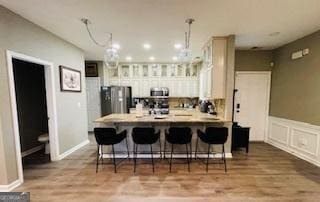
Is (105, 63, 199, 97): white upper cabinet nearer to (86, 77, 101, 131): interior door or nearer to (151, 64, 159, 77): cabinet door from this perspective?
(151, 64, 159, 77): cabinet door

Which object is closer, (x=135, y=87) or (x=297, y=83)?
(x=297, y=83)

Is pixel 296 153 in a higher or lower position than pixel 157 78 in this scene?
lower

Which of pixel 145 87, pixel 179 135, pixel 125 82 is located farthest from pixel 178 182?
pixel 125 82

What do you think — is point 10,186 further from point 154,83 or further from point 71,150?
point 154,83

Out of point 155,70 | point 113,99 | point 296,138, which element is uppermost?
point 155,70

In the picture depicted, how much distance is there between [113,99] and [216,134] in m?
3.96

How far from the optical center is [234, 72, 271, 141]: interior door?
16.6 feet

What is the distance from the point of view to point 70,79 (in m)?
4.24

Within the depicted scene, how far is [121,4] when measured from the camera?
240 cm

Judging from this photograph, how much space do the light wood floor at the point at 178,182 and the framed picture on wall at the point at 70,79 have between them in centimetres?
169

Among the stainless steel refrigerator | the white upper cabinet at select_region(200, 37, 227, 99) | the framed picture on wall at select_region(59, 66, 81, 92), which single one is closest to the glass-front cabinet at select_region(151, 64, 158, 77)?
the stainless steel refrigerator

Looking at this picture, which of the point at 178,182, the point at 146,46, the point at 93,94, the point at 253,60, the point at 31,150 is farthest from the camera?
the point at 93,94

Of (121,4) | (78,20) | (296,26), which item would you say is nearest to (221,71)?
(296,26)

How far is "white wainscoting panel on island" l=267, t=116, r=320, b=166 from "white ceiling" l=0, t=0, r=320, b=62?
2013mm
